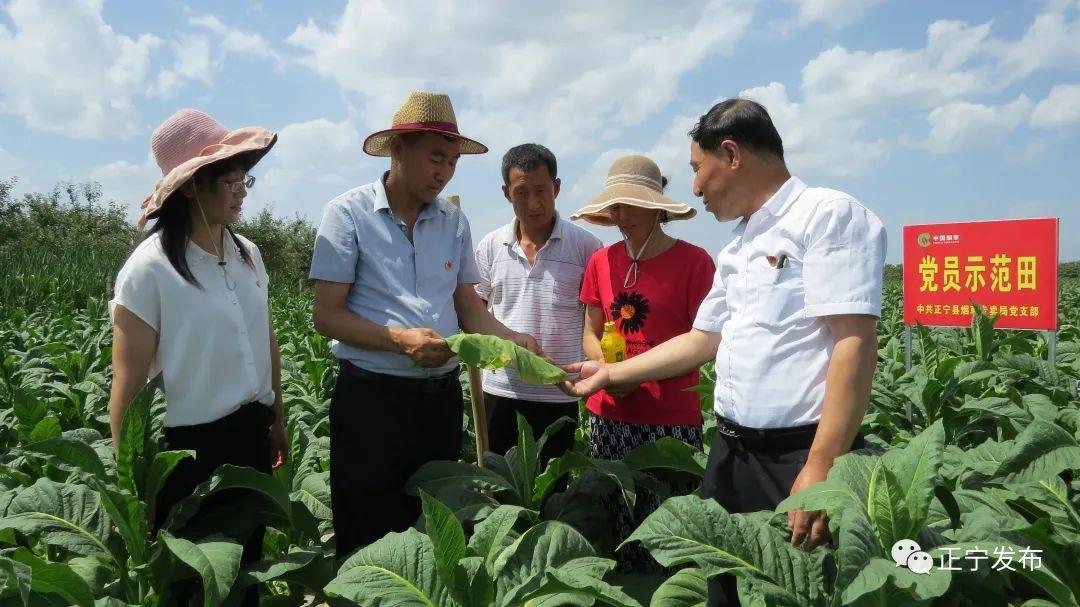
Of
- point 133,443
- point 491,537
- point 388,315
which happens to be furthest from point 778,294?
point 133,443

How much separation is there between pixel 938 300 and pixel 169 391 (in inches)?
221

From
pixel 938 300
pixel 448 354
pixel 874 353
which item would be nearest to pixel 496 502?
pixel 448 354

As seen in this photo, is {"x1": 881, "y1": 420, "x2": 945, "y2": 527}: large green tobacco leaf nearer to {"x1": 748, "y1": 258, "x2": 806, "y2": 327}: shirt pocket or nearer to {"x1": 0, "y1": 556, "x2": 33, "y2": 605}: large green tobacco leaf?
{"x1": 748, "y1": 258, "x2": 806, "y2": 327}: shirt pocket

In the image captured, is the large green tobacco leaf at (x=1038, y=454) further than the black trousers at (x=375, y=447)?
No

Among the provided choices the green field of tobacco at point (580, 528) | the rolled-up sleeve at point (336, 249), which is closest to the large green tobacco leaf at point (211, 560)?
the green field of tobacco at point (580, 528)

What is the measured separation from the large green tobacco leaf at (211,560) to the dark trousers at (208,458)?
11.1 inches

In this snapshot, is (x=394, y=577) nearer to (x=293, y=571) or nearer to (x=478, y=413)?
(x=293, y=571)

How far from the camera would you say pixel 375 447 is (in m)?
2.94

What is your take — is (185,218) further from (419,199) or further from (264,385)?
(419,199)

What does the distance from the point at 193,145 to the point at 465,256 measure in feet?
3.72

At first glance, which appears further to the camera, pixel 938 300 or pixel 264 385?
pixel 938 300

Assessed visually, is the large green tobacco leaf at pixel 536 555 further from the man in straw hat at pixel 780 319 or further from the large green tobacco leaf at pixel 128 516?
the large green tobacco leaf at pixel 128 516

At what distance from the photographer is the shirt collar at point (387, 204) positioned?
9.81 feet

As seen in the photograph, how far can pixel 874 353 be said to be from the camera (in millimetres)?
1982
